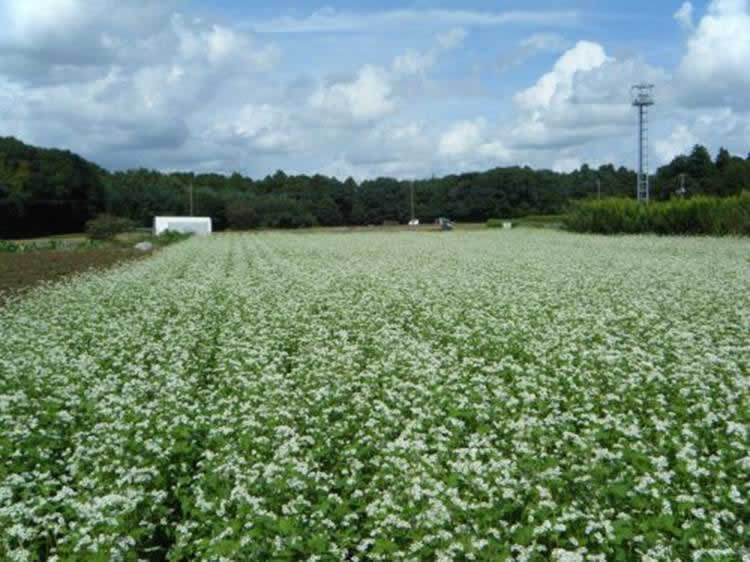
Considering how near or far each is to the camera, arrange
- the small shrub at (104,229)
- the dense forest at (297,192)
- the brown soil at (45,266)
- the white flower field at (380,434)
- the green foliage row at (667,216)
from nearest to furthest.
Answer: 1. the white flower field at (380,434)
2. the brown soil at (45,266)
3. the green foliage row at (667,216)
4. the small shrub at (104,229)
5. the dense forest at (297,192)

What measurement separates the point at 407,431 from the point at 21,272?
26361 millimetres

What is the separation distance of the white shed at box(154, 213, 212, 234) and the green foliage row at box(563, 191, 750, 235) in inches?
1400

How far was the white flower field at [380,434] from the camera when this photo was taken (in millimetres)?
5406

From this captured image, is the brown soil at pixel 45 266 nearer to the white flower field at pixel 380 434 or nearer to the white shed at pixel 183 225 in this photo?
the white flower field at pixel 380 434

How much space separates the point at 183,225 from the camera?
77.8m

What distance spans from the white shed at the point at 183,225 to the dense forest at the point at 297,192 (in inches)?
764

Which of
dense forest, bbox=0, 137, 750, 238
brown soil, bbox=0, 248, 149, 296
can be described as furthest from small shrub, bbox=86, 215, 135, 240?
dense forest, bbox=0, 137, 750, 238

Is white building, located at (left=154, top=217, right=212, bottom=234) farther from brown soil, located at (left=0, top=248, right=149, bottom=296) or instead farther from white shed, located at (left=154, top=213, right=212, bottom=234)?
brown soil, located at (left=0, top=248, right=149, bottom=296)

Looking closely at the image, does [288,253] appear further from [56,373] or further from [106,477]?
[106,477]

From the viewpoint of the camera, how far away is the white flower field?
17.7ft

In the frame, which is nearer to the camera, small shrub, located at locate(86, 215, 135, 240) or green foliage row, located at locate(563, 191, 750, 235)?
green foliage row, located at locate(563, 191, 750, 235)

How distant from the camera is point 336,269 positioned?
1067 inches

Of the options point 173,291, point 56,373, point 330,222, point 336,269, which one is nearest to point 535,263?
point 336,269

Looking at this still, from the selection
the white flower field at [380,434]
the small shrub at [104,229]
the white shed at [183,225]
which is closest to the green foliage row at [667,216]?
the white flower field at [380,434]
